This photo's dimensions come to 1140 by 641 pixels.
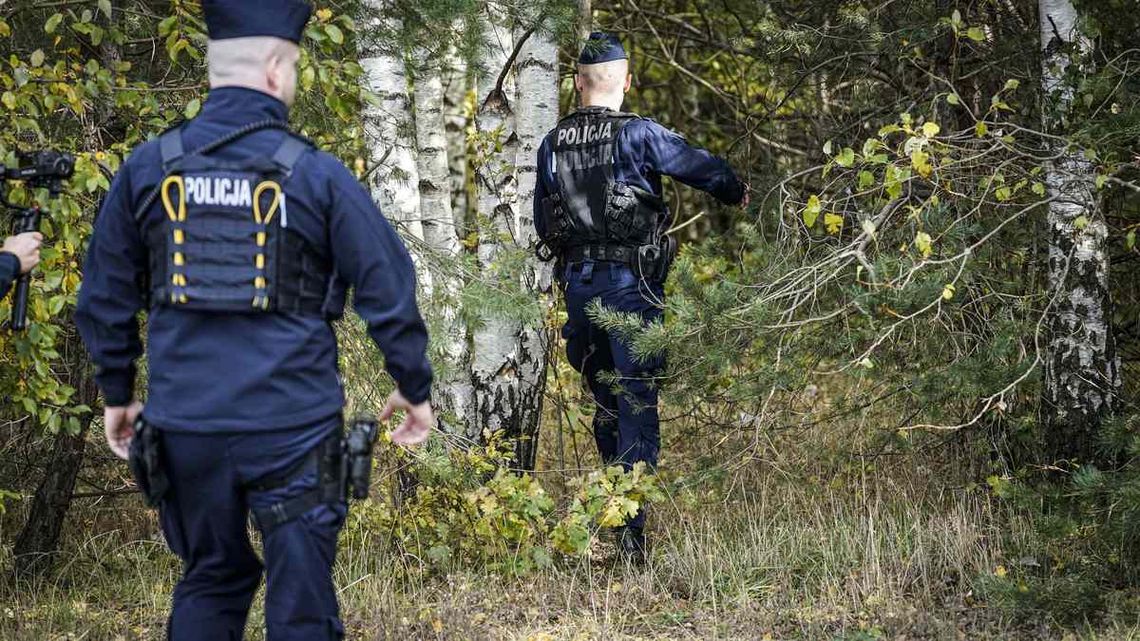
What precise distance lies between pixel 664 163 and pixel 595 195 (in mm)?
331

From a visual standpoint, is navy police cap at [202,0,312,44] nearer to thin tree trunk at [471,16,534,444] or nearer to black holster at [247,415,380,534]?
black holster at [247,415,380,534]

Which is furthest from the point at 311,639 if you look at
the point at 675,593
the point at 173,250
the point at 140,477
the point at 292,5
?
the point at 675,593

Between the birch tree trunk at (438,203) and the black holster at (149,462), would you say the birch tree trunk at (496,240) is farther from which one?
the black holster at (149,462)

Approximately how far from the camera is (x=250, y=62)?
2891 mm

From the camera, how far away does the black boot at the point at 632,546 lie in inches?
206

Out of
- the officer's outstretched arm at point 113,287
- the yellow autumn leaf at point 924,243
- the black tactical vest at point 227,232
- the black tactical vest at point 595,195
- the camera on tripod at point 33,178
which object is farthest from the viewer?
the black tactical vest at point 595,195

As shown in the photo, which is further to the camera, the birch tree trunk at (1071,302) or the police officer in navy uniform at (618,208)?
the police officer in navy uniform at (618,208)

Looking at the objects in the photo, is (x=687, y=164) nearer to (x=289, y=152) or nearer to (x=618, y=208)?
(x=618, y=208)

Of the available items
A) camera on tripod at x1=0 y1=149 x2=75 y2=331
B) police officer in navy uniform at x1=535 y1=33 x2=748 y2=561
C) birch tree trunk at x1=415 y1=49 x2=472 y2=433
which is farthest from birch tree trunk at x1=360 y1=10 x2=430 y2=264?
camera on tripod at x1=0 y1=149 x2=75 y2=331

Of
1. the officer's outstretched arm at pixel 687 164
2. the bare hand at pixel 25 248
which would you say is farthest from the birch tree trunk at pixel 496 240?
the bare hand at pixel 25 248

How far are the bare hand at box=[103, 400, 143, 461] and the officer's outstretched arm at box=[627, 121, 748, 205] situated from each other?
273cm

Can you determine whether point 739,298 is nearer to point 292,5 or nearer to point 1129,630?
point 1129,630

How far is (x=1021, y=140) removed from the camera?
16.7 ft

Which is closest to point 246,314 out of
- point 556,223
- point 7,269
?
point 7,269
